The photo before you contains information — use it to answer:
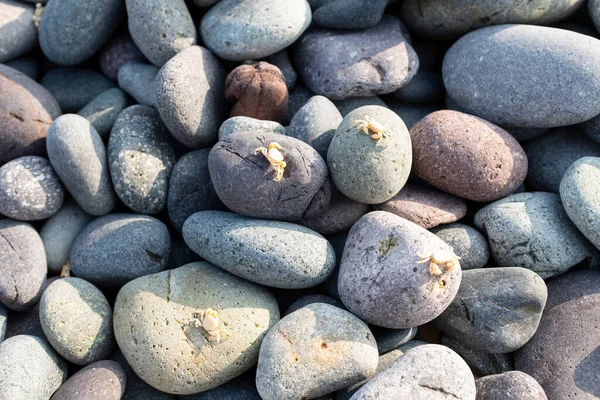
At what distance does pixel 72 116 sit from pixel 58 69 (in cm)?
80

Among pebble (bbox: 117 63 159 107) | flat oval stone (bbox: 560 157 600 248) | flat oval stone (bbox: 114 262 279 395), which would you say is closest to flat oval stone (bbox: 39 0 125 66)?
pebble (bbox: 117 63 159 107)

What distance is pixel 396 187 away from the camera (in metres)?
2.79

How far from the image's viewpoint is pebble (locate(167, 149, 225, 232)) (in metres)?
3.04

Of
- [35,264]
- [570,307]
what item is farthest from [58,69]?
[570,307]

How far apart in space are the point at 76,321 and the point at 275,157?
50.3 inches

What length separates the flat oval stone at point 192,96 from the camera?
9.73 feet

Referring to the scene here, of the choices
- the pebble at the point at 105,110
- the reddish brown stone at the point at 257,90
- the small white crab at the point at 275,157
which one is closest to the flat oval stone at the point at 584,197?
the small white crab at the point at 275,157

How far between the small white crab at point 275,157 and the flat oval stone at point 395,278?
1.71 ft

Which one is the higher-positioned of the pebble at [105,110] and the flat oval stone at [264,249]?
the pebble at [105,110]

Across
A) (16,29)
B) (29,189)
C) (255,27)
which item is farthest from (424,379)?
(16,29)

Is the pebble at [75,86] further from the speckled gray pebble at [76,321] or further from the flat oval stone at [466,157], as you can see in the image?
the flat oval stone at [466,157]

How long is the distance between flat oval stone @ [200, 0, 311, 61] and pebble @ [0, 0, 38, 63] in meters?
1.22

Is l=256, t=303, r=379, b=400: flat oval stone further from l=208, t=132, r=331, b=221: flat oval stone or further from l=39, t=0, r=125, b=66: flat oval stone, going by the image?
l=39, t=0, r=125, b=66: flat oval stone

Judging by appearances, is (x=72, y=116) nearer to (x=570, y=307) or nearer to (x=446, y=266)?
(x=446, y=266)
